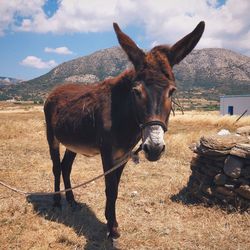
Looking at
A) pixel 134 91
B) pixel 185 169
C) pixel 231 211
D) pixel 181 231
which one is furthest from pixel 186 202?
pixel 134 91

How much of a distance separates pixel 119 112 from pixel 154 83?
3.60 ft

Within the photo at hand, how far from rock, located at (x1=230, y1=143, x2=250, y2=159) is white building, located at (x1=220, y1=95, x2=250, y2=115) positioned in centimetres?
3932

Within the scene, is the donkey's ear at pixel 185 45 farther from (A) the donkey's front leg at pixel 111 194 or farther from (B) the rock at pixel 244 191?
(B) the rock at pixel 244 191

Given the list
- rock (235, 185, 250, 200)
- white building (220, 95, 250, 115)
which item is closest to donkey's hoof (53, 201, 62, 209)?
rock (235, 185, 250, 200)

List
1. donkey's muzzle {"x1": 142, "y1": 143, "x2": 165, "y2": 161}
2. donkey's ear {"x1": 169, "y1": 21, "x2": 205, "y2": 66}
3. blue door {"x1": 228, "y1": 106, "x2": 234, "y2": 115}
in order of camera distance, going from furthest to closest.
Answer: blue door {"x1": 228, "y1": 106, "x2": 234, "y2": 115}, donkey's ear {"x1": 169, "y1": 21, "x2": 205, "y2": 66}, donkey's muzzle {"x1": 142, "y1": 143, "x2": 165, "y2": 161}

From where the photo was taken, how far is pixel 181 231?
18.9 feet

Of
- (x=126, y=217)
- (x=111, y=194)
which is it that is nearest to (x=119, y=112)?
(x=111, y=194)

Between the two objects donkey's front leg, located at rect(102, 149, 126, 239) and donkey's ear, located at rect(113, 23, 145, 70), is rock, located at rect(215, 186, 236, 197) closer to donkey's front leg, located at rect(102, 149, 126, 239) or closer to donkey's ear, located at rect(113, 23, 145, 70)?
donkey's front leg, located at rect(102, 149, 126, 239)

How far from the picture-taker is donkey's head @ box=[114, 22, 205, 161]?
3.66m

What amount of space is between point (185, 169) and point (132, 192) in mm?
2729

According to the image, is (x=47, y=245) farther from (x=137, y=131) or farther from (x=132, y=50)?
(x=132, y=50)

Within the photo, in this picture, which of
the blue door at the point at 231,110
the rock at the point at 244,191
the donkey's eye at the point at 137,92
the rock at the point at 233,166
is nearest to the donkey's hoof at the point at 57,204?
the rock at the point at 233,166

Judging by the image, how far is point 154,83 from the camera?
153 inches

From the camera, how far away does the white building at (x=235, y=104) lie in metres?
44.7
